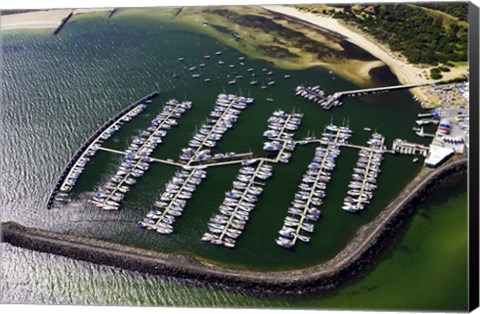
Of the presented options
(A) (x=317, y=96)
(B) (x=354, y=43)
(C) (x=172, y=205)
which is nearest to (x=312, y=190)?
(C) (x=172, y=205)

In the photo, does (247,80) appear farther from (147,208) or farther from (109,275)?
(109,275)

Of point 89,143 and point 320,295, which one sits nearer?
point 320,295

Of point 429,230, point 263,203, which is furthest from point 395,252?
point 263,203

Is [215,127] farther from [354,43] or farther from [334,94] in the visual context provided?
[354,43]

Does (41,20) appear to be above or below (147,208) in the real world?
above

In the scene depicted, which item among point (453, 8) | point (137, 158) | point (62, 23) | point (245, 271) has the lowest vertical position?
point (245, 271)

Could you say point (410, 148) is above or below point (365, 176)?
above

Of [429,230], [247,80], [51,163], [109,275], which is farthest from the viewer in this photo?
[247,80]
